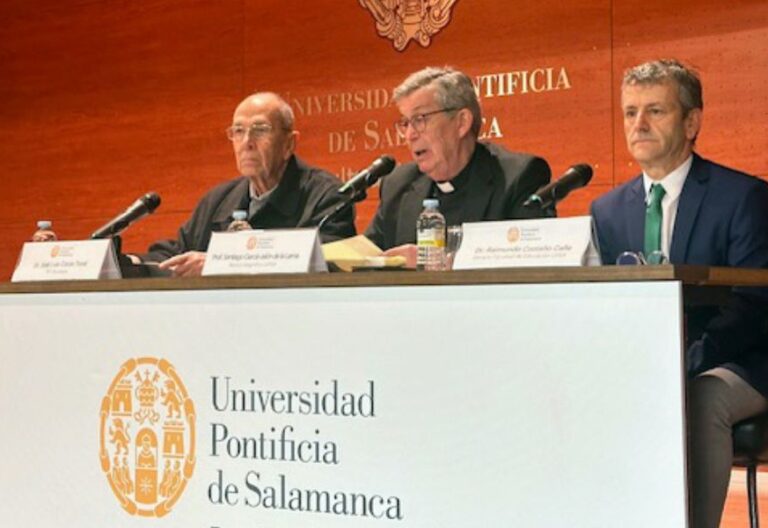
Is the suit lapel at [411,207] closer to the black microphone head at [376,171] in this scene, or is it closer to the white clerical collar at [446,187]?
the white clerical collar at [446,187]

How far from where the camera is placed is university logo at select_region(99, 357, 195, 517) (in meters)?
2.82

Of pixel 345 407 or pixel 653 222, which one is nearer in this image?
pixel 345 407

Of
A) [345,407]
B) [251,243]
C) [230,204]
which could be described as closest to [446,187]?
[230,204]

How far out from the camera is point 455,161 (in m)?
→ 3.99

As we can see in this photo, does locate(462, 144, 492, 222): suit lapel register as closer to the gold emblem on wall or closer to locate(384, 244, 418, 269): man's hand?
locate(384, 244, 418, 269): man's hand

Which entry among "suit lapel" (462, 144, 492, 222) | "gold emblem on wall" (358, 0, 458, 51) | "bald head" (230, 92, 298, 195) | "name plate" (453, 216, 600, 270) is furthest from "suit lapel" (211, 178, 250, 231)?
"name plate" (453, 216, 600, 270)

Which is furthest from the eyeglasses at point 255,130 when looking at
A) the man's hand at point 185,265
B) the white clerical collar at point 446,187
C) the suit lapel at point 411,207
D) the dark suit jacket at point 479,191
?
the man's hand at point 185,265

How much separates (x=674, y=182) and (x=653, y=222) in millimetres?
130

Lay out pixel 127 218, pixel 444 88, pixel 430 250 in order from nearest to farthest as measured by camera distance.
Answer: pixel 430 250
pixel 127 218
pixel 444 88

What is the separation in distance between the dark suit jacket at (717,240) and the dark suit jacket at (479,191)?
0.43 meters

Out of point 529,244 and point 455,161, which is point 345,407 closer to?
point 529,244

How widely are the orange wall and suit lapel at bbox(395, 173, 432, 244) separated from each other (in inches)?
63.8

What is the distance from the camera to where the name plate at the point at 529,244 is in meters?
2.46

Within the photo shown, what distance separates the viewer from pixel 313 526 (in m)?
2.62
